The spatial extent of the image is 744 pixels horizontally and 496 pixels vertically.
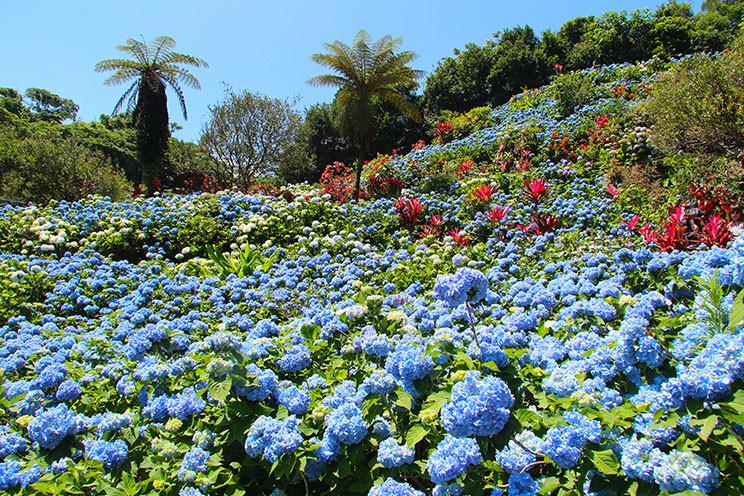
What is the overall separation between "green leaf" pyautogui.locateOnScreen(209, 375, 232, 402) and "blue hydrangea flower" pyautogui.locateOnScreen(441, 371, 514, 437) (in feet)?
3.31

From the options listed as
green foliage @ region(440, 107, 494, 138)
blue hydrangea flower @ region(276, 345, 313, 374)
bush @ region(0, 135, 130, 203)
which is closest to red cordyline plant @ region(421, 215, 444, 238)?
blue hydrangea flower @ region(276, 345, 313, 374)

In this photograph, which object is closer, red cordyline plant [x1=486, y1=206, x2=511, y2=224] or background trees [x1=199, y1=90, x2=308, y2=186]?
red cordyline plant [x1=486, y1=206, x2=511, y2=224]

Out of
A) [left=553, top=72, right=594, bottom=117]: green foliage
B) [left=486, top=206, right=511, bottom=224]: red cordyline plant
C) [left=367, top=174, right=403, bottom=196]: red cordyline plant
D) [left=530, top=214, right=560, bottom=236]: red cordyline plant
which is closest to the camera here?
[left=530, top=214, right=560, bottom=236]: red cordyline plant

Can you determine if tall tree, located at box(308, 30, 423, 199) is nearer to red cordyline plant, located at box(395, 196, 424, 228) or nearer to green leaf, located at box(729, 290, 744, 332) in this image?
red cordyline plant, located at box(395, 196, 424, 228)

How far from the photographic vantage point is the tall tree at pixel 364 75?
1022cm

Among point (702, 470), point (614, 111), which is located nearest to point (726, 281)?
point (702, 470)

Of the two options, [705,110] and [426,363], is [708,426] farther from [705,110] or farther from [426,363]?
[705,110]

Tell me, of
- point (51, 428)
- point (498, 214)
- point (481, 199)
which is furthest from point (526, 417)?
point (481, 199)

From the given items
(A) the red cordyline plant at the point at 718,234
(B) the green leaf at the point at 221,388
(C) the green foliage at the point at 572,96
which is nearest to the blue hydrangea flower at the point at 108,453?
(B) the green leaf at the point at 221,388

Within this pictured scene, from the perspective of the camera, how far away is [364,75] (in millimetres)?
10414

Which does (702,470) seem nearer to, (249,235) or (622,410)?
(622,410)

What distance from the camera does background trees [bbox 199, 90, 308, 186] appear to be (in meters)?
16.9

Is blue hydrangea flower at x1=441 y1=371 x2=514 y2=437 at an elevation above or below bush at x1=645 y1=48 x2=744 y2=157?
below

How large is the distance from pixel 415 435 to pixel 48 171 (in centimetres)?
1417
